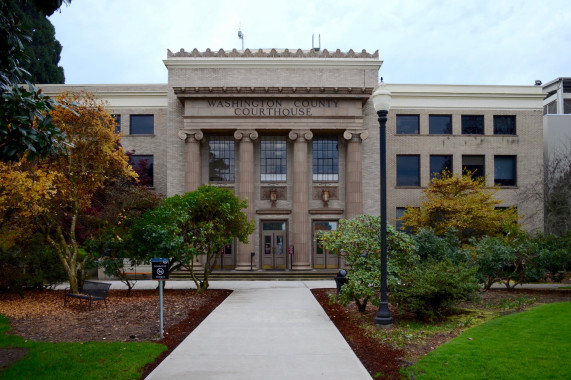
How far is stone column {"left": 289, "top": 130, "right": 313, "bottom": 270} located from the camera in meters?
27.8

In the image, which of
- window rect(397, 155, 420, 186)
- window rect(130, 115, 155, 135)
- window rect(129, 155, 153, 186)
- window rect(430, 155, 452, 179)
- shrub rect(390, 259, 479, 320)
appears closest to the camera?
shrub rect(390, 259, 479, 320)

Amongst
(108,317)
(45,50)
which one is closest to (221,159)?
(108,317)

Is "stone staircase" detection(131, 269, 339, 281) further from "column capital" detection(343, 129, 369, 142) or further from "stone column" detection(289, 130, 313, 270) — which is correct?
"column capital" detection(343, 129, 369, 142)

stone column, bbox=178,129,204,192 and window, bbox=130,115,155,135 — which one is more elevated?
window, bbox=130,115,155,135

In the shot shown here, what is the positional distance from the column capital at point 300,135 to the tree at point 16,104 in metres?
21.6

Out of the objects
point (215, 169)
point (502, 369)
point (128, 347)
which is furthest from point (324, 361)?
point (215, 169)

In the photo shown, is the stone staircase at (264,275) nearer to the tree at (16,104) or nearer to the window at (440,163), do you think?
the window at (440,163)

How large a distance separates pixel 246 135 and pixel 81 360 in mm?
21001

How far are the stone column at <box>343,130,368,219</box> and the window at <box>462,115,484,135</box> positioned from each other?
822 cm

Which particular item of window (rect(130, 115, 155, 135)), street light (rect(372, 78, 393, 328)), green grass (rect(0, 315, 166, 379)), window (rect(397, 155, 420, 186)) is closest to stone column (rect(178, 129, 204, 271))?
window (rect(130, 115, 155, 135))

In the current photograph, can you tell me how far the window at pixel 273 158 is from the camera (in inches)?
1163

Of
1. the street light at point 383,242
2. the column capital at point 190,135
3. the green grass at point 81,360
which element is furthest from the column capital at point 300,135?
the green grass at point 81,360

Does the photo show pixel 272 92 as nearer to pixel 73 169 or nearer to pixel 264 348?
pixel 73 169

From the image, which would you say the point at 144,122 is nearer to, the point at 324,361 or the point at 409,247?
the point at 409,247
